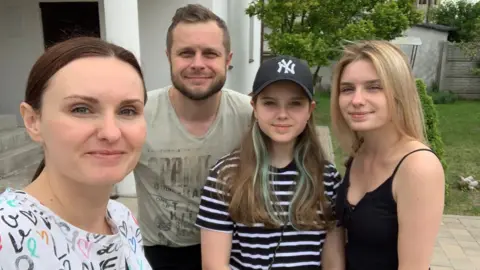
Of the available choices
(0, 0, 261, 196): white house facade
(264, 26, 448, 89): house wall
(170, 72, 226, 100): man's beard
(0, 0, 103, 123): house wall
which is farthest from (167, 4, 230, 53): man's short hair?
(264, 26, 448, 89): house wall

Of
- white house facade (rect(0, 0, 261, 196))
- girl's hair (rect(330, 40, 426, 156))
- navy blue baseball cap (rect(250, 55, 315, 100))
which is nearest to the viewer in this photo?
girl's hair (rect(330, 40, 426, 156))

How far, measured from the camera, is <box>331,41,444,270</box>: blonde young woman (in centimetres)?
157

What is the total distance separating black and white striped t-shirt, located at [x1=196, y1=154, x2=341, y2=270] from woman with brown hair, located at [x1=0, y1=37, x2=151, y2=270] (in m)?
0.61

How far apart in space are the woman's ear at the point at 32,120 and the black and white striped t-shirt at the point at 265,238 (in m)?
0.81

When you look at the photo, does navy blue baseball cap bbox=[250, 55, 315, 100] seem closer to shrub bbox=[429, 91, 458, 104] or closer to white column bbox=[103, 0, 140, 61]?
white column bbox=[103, 0, 140, 61]

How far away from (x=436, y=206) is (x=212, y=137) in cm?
106

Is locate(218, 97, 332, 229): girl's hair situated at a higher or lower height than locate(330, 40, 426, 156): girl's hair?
lower

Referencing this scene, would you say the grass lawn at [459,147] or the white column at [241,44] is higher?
the white column at [241,44]

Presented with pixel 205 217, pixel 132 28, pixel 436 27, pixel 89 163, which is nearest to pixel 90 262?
pixel 89 163

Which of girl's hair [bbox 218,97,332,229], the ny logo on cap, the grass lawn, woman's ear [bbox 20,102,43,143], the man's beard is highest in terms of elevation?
the ny logo on cap

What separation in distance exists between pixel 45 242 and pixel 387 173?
1247 mm

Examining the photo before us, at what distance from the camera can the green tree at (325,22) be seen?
7797mm

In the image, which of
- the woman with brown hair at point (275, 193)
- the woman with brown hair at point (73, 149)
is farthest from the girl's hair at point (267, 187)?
the woman with brown hair at point (73, 149)

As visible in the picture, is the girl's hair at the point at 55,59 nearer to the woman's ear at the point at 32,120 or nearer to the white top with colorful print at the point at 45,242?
the woman's ear at the point at 32,120
